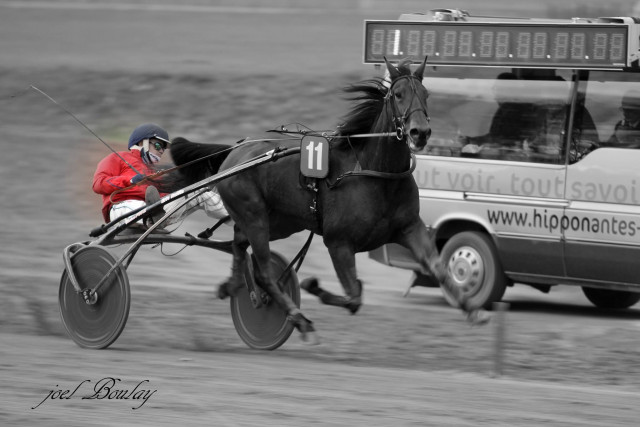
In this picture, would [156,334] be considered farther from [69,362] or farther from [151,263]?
[151,263]

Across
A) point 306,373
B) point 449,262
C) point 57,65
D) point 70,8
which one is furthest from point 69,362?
point 70,8

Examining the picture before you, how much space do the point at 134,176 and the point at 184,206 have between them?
1.55ft

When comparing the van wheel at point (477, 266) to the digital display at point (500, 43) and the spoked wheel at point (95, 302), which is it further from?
the spoked wheel at point (95, 302)

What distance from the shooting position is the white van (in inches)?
497

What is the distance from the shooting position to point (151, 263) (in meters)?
16.6

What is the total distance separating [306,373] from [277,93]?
14929 millimetres

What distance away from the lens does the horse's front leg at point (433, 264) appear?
31.0 feet

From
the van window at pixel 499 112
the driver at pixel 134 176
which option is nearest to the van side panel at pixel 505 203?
the van window at pixel 499 112

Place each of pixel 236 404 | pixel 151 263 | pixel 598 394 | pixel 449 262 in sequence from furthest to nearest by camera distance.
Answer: pixel 151 263 < pixel 449 262 < pixel 598 394 < pixel 236 404

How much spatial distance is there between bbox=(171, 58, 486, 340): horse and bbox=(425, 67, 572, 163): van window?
3.29 metres

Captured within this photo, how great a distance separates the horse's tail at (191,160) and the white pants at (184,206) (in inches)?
6.6

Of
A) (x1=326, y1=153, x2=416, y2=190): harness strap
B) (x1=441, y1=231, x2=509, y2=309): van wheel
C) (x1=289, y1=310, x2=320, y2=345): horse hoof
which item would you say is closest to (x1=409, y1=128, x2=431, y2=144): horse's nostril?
(x1=326, y1=153, x2=416, y2=190): harness strap

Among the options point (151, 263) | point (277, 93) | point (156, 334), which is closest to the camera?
point (156, 334)

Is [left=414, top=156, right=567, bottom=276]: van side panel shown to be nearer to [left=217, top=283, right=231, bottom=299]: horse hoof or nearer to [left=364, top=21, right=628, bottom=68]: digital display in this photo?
[left=364, top=21, right=628, bottom=68]: digital display
